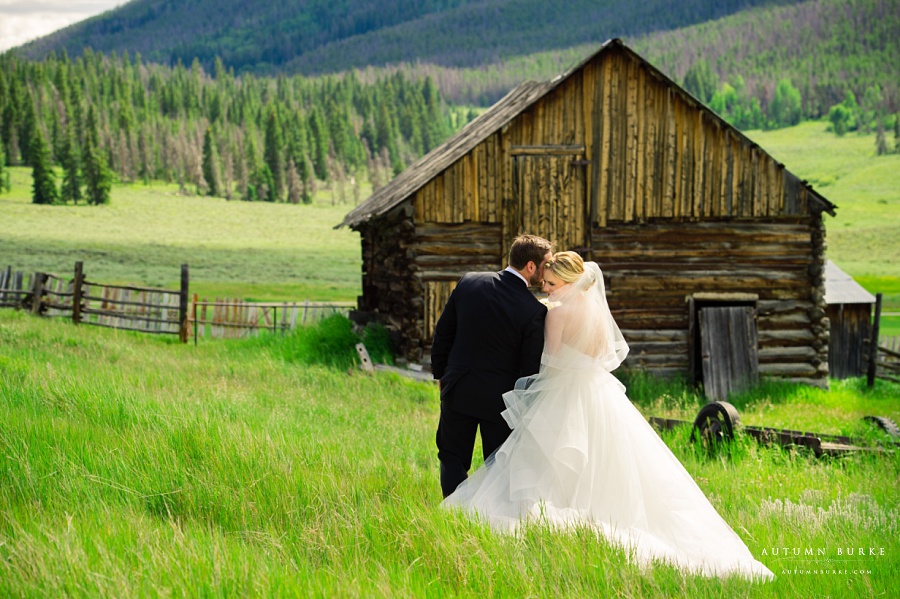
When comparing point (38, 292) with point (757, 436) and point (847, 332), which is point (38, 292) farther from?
point (847, 332)

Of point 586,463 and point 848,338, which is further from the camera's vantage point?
point 848,338

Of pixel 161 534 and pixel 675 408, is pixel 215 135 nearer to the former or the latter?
pixel 675 408

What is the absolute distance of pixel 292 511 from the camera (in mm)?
4641

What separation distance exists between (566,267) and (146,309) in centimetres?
1939

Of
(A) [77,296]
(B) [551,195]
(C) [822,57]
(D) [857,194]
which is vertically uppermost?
(C) [822,57]

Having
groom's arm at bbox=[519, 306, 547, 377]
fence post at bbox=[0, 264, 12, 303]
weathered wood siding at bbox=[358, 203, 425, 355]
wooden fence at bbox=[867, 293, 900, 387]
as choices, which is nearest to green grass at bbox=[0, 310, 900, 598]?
groom's arm at bbox=[519, 306, 547, 377]

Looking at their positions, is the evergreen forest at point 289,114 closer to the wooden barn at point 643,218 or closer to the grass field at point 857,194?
the grass field at point 857,194

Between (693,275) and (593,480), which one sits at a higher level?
(693,275)

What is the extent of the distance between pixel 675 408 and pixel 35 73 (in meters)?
118

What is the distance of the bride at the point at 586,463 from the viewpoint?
460cm

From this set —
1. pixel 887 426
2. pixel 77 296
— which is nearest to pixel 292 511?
pixel 887 426

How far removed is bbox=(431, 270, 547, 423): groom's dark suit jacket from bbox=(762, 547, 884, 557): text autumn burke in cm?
178

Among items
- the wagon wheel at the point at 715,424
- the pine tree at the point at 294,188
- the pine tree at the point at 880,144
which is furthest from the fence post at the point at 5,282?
the pine tree at the point at 880,144

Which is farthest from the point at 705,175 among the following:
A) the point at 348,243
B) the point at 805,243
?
the point at 348,243
